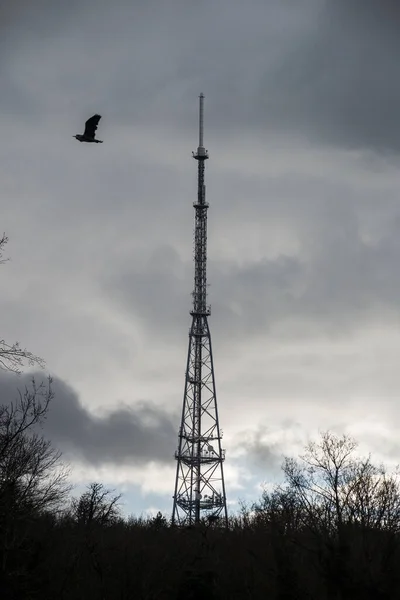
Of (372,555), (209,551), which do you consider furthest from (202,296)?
(372,555)

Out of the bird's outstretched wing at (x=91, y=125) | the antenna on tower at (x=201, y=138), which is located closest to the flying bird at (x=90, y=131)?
the bird's outstretched wing at (x=91, y=125)

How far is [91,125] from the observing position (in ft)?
95.4

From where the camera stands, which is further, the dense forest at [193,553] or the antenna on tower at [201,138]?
the antenna on tower at [201,138]

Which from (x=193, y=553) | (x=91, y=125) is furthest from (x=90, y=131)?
(x=193, y=553)

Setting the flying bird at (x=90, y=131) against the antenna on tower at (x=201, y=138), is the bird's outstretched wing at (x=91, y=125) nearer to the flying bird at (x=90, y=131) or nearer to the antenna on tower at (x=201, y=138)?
the flying bird at (x=90, y=131)

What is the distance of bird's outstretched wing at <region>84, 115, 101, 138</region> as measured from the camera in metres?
28.8

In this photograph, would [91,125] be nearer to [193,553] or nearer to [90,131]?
[90,131]

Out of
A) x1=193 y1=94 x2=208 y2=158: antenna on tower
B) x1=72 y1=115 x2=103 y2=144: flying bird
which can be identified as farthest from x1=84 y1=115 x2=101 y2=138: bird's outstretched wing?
x1=193 y1=94 x2=208 y2=158: antenna on tower

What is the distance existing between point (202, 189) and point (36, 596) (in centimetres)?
3582

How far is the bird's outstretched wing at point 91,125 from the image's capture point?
1134 inches

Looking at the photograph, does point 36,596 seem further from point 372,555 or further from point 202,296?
point 202,296

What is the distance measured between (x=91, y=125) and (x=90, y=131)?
0.30 meters

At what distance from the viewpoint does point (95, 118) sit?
29.3m

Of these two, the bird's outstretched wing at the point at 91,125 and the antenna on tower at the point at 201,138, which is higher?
the antenna on tower at the point at 201,138
